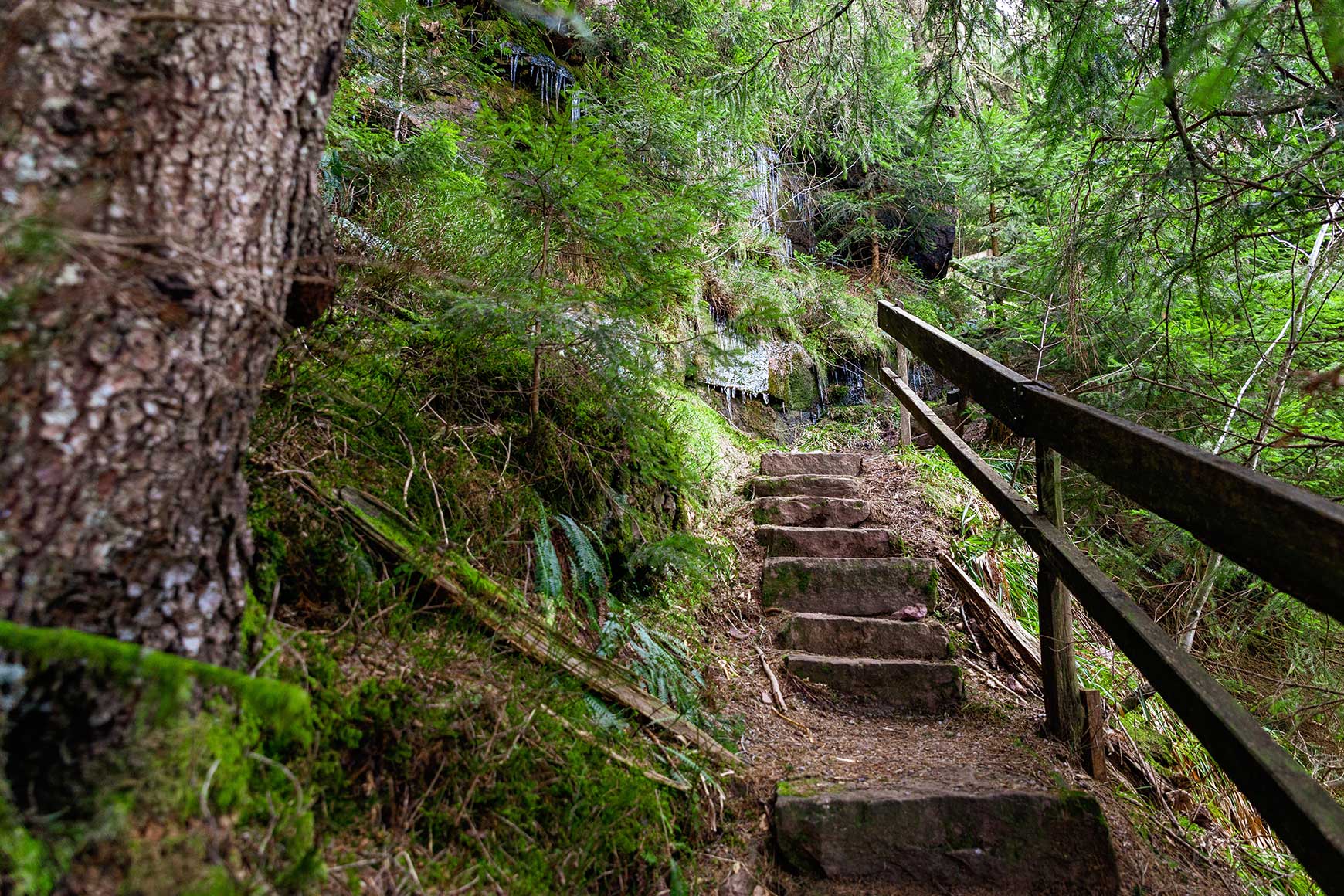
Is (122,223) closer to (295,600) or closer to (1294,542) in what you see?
(295,600)

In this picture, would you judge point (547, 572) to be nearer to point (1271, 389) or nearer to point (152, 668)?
point (152, 668)

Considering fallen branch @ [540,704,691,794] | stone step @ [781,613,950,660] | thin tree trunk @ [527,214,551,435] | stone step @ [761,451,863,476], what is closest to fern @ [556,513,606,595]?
Result: thin tree trunk @ [527,214,551,435]

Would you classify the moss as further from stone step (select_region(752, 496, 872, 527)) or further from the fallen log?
stone step (select_region(752, 496, 872, 527))

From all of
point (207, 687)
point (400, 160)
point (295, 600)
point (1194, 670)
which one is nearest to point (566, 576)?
point (295, 600)

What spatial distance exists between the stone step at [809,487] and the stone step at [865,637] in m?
1.62

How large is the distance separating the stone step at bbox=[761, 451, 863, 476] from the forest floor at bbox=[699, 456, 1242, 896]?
2.03 meters

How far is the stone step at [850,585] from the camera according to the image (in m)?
3.79

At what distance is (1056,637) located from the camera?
2.53m

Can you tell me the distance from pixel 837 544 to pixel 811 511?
44 centimetres

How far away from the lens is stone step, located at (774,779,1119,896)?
2.13 meters

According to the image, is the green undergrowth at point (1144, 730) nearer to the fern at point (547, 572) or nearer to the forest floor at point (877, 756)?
the forest floor at point (877, 756)

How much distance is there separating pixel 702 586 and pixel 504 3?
2893 millimetres

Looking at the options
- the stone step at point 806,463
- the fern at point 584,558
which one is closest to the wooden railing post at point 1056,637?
the fern at point 584,558

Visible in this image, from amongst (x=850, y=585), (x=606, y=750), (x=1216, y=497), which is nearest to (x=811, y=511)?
(x=850, y=585)
